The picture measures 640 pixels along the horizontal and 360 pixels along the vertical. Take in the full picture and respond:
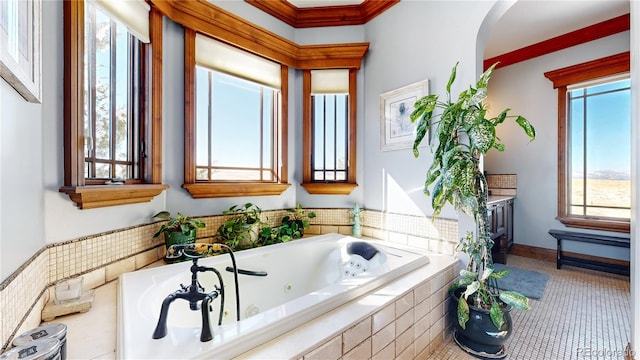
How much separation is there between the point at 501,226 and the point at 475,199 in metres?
2.14

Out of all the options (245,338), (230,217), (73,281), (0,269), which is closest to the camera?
(0,269)

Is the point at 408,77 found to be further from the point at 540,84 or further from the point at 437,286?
the point at 540,84

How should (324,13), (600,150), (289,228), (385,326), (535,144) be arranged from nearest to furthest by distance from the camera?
(385,326)
(289,228)
(324,13)
(600,150)
(535,144)

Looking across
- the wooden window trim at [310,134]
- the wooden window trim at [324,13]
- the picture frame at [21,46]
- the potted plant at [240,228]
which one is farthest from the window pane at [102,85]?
the wooden window trim at [310,134]

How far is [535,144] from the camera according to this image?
11.2ft

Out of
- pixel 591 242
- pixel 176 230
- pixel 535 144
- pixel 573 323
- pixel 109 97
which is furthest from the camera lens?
pixel 535 144

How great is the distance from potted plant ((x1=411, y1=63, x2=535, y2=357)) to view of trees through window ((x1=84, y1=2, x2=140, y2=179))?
74.8 inches

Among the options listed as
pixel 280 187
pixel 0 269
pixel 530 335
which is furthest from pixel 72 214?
pixel 530 335

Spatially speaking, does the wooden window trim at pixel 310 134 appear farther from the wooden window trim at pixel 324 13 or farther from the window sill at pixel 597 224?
the window sill at pixel 597 224

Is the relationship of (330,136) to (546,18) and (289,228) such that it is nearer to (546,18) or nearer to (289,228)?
(289,228)

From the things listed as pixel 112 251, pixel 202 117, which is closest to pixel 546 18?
pixel 202 117

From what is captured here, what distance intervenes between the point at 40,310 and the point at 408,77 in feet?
8.89

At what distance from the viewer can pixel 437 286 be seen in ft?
5.41

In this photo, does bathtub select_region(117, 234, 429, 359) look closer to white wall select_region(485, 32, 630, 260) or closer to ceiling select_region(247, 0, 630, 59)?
ceiling select_region(247, 0, 630, 59)
